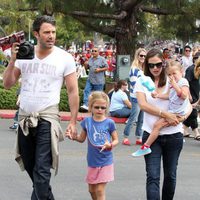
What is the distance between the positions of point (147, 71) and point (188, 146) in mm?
5734

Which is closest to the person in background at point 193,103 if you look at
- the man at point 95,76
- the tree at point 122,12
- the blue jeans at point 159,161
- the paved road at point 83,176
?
the paved road at point 83,176

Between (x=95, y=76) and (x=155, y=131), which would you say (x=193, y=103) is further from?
(x=155, y=131)

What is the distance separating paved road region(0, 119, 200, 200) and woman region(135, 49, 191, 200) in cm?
135

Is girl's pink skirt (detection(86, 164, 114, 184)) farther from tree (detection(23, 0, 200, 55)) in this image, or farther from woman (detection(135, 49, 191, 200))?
tree (detection(23, 0, 200, 55))

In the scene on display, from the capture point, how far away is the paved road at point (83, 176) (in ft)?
23.9

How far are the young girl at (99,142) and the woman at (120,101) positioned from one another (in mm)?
6756

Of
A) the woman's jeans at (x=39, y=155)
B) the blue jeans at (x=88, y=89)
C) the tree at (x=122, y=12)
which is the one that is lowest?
the blue jeans at (x=88, y=89)

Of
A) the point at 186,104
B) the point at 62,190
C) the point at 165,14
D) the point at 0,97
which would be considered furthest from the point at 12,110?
the point at 186,104

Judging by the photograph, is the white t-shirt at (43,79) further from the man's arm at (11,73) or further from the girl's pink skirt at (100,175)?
the girl's pink skirt at (100,175)

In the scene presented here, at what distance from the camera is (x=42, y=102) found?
575cm

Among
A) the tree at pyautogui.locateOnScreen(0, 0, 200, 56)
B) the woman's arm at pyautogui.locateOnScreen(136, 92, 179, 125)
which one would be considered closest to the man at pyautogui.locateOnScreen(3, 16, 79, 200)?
the woman's arm at pyautogui.locateOnScreen(136, 92, 179, 125)

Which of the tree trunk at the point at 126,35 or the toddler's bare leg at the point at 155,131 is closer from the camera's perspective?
the toddler's bare leg at the point at 155,131

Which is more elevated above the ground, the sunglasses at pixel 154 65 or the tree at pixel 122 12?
the tree at pixel 122 12

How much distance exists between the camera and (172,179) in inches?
235
